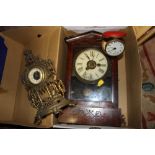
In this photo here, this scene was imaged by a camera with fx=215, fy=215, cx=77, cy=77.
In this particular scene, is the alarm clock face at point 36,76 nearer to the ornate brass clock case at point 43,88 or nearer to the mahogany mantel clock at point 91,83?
the ornate brass clock case at point 43,88

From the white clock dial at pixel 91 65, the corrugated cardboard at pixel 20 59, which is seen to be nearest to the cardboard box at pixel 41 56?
the corrugated cardboard at pixel 20 59

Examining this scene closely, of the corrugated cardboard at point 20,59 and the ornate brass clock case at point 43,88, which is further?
the corrugated cardboard at point 20,59

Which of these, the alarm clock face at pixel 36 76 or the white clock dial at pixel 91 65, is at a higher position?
the white clock dial at pixel 91 65

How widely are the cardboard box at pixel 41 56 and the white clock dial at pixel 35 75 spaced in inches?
3.7

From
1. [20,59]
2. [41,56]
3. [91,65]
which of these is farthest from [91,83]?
[20,59]

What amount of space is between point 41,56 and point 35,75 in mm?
123

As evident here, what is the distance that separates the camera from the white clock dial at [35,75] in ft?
3.84

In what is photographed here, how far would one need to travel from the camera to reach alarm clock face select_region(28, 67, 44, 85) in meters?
1.17

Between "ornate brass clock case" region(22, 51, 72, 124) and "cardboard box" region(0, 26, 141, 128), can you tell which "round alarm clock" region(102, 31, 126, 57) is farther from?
"ornate brass clock case" region(22, 51, 72, 124)

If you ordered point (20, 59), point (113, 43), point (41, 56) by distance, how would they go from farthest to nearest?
point (20, 59), point (41, 56), point (113, 43)

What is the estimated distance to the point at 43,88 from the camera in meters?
1.15

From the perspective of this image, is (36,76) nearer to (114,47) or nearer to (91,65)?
(91,65)
